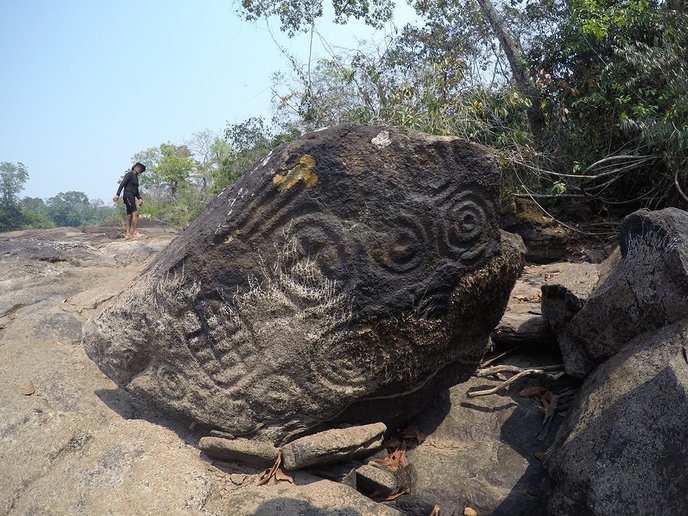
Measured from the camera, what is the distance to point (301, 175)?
2842 mm

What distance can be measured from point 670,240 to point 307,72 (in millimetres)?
8176

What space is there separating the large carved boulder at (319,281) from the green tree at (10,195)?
26997 millimetres

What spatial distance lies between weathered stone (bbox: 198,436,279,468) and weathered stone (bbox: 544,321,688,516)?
1300mm

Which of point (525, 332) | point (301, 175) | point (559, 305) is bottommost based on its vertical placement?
point (525, 332)

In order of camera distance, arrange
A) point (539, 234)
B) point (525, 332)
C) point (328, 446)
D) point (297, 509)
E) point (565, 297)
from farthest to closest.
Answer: point (539, 234)
point (525, 332)
point (565, 297)
point (328, 446)
point (297, 509)

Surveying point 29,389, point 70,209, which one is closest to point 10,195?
point 70,209

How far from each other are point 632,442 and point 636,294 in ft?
3.00

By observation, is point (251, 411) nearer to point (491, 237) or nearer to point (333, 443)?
point (333, 443)

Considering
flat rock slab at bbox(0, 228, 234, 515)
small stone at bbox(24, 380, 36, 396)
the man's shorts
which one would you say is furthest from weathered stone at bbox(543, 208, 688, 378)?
the man's shorts

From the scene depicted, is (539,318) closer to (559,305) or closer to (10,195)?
(559,305)

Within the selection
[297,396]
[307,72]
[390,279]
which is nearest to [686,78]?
[390,279]

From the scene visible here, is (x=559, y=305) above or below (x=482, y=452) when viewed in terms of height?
above

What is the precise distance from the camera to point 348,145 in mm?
2848

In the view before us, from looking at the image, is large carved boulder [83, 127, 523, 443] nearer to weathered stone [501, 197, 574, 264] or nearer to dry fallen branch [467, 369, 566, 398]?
dry fallen branch [467, 369, 566, 398]
